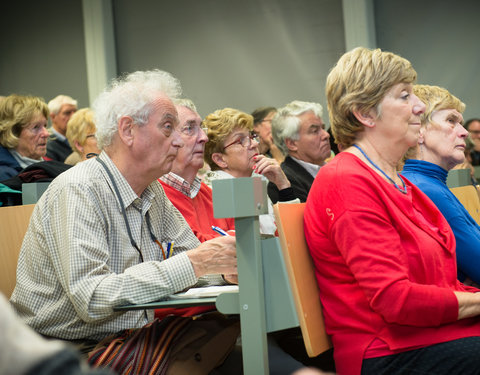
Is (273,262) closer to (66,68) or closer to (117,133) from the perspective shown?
(117,133)

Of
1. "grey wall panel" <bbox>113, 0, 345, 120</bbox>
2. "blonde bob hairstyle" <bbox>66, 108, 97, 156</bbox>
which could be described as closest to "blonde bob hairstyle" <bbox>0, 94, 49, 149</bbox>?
"blonde bob hairstyle" <bbox>66, 108, 97, 156</bbox>

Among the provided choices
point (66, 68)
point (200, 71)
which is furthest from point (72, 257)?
point (66, 68)

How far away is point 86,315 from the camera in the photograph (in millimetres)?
1615

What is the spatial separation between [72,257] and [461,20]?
5.69m

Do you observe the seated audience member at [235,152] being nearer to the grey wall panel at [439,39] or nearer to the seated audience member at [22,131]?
the seated audience member at [22,131]

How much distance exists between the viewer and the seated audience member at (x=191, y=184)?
103 inches

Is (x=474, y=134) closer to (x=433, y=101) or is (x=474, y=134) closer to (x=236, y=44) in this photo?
(x=236, y=44)

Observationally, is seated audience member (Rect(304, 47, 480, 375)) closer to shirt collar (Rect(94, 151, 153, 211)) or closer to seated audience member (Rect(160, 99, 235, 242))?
shirt collar (Rect(94, 151, 153, 211))

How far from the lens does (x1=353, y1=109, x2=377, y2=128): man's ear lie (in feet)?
6.07

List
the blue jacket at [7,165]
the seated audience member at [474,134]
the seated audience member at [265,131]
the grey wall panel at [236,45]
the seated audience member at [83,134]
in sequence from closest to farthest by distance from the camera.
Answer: the blue jacket at [7,165] < the seated audience member at [83,134] < the seated audience member at [265,131] < the seated audience member at [474,134] < the grey wall panel at [236,45]

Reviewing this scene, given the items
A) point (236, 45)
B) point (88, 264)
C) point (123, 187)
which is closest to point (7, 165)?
point (123, 187)

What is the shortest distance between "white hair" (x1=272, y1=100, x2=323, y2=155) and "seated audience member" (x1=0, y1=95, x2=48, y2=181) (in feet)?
5.13

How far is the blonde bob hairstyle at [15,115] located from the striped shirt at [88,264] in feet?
7.38

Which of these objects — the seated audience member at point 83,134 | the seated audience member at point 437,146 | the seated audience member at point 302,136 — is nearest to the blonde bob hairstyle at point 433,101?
the seated audience member at point 437,146
